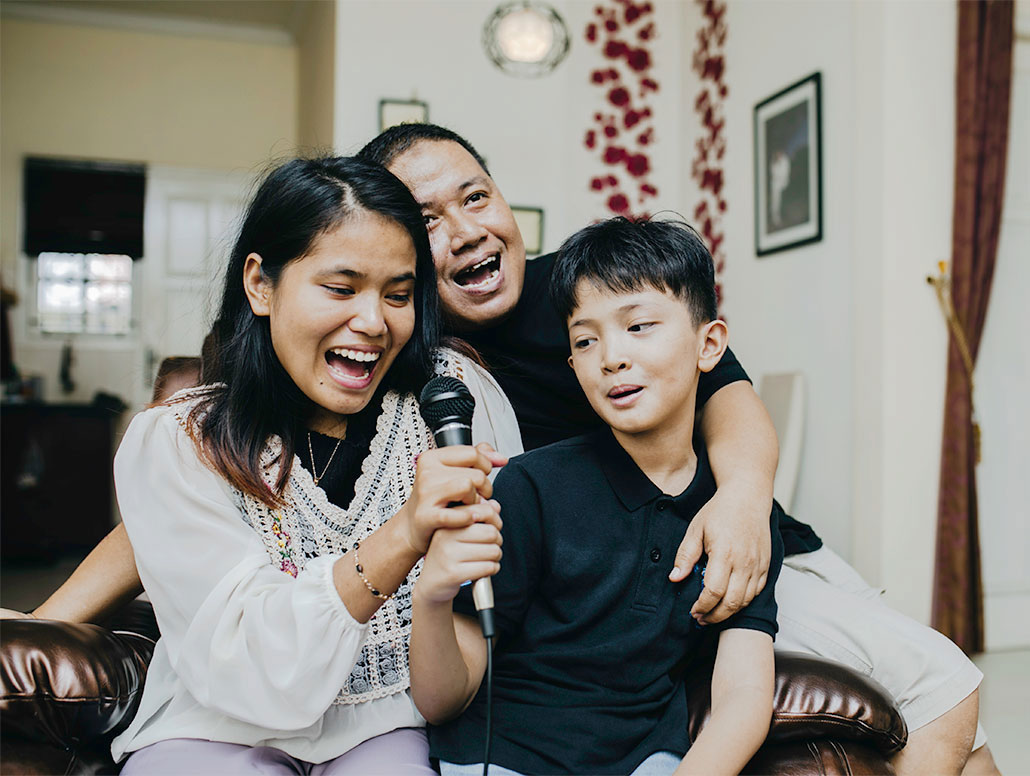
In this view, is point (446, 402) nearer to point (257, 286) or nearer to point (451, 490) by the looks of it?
point (451, 490)

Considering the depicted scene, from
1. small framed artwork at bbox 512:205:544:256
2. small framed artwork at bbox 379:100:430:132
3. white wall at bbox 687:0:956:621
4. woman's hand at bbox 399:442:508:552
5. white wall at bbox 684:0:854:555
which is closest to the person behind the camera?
woman's hand at bbox 399:442:508:552

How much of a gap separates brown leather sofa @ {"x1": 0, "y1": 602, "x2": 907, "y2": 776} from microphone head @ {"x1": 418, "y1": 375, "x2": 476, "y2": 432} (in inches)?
21.7

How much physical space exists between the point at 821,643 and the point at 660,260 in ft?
2.37

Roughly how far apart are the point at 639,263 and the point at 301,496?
605 mm

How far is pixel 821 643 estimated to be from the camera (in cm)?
146

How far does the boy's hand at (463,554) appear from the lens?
0.95 meters

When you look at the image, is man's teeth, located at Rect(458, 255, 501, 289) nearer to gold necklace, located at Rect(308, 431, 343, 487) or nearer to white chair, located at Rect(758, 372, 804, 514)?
gold necklace, located at Rect(308, 431, 343, 487)

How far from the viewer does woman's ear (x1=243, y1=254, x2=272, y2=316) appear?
50.6 inches

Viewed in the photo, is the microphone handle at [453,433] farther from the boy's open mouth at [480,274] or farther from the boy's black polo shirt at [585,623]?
the boy's open mouth at [480,274]

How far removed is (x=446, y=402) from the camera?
998 millimetres

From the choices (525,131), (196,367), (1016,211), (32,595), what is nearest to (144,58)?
(525,131)

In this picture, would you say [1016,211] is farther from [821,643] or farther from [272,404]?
[272,404]

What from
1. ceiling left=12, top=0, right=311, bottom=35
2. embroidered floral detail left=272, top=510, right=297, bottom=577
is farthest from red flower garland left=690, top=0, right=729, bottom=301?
embroidered floral detail left=272, top=510, right=297, bottom=577

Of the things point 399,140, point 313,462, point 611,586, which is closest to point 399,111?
point 399,140
